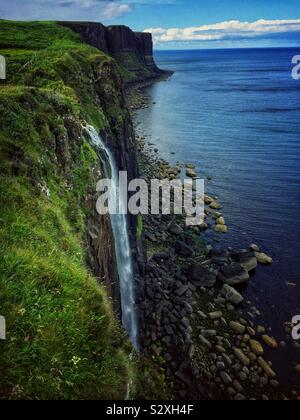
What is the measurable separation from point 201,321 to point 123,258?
762 centimetres

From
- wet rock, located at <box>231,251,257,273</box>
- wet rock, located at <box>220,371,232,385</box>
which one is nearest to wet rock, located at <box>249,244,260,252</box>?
wet rock, located at <box>231,251,257,273</box>

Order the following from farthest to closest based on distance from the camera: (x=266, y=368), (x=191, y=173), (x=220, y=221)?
(x=191, y=173)
(x=220, y=221)
(x=266, y=368)

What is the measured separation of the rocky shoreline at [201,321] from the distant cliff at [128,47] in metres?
102

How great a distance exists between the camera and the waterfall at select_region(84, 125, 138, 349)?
19.0 m

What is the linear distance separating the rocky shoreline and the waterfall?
1509mm

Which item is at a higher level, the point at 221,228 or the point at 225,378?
the point at 221,228

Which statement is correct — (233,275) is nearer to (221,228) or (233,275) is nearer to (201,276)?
(201,276)

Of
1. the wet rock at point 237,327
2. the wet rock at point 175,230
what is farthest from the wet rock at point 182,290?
the wet rock at point 175,230

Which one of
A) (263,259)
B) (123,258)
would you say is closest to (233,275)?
(263,259)

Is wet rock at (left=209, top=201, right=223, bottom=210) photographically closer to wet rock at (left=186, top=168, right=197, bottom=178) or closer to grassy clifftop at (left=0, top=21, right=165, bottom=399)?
wet rock at (left=186, top=168, right=197, bottom=178)

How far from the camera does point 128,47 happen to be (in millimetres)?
151250
